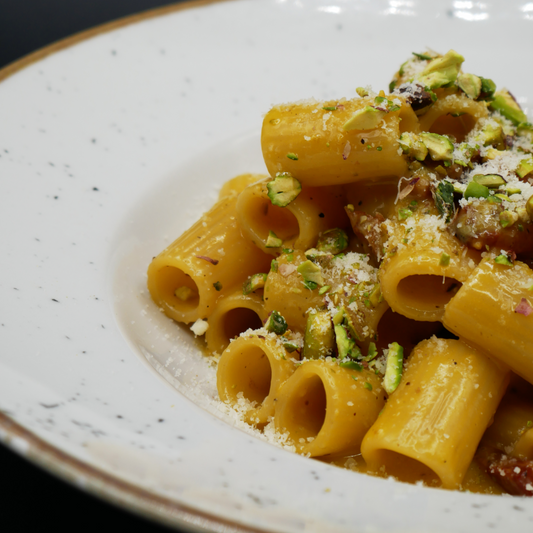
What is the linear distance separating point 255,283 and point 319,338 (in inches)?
14.8

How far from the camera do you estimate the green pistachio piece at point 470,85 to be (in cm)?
213

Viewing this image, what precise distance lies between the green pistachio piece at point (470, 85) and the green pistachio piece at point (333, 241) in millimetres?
612

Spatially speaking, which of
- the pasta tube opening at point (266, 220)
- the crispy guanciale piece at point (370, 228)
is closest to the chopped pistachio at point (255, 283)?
the pasta tube opening at point (266, 220)

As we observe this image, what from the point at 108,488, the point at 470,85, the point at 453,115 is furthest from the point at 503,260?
the point at 108,488

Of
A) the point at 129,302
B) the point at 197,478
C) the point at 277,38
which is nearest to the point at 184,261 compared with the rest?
the point at 129,302

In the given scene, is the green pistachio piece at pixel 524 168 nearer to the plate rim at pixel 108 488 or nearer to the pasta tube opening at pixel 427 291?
the pasta tube opening at pixel 427 291

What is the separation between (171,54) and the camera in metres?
3.16

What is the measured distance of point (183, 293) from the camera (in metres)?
2.37

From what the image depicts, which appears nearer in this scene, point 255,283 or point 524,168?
point 524,168

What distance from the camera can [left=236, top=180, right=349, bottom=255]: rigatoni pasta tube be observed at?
208 centimetres

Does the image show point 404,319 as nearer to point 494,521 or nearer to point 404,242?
point 404,242

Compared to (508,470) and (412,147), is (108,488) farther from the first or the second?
(412,147)

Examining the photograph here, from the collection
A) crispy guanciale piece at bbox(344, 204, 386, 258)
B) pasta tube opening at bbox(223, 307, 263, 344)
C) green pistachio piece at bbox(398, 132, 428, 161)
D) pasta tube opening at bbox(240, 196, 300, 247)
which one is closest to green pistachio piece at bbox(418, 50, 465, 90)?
green pistachio piece at bbox(398, 132, 428, 161)

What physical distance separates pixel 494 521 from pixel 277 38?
8.72 feet
